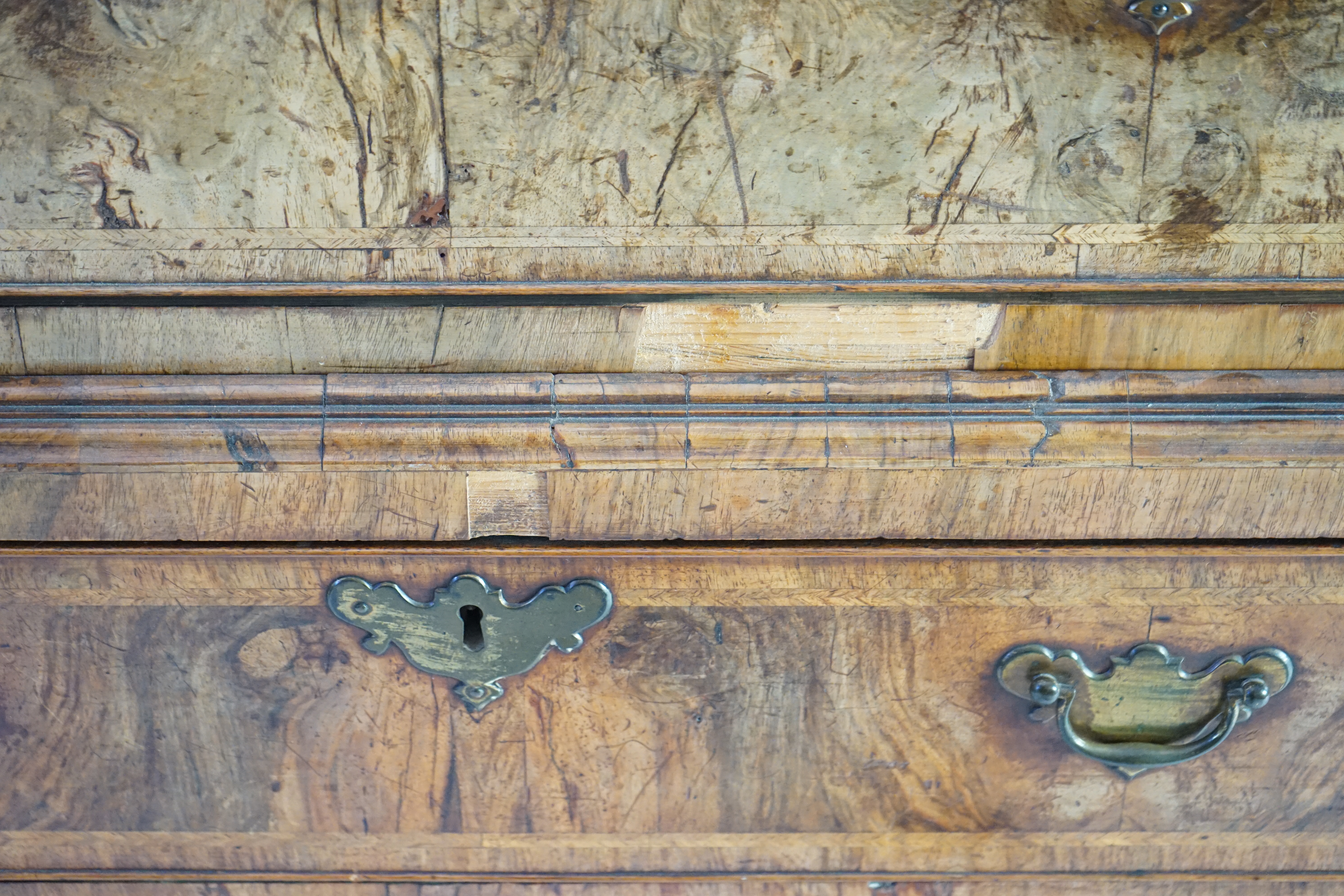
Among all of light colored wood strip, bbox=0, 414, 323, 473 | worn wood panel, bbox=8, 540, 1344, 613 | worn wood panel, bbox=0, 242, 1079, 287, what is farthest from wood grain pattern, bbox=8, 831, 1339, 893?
worn wood panel, bbox=0, 242, 1079, 287

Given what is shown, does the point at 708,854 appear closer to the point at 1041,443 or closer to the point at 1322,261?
the point at 1041,443

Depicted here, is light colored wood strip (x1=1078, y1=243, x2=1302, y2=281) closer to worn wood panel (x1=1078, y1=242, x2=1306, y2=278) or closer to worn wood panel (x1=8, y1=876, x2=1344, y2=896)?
worn wood panel (x1=1078, y1=242, x2=1306, y2=278)

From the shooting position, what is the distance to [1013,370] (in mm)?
532

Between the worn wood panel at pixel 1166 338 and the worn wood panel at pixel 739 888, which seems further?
the worn wood panel at pixel 739 888

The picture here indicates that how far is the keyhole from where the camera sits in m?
0.60

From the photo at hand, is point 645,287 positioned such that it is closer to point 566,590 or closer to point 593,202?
point 593,202

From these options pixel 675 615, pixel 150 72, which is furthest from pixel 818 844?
pixel 150 72

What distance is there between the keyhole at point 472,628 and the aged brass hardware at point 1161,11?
1.78 ft

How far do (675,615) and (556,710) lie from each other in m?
0.11

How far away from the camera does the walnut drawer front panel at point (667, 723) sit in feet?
1.93

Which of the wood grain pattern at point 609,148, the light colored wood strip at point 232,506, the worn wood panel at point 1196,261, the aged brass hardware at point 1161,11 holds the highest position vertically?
the aged brass hardware at point 1161,11

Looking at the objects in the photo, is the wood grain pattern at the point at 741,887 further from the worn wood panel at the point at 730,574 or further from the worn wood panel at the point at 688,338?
the worn wood panel at the point at 688,338

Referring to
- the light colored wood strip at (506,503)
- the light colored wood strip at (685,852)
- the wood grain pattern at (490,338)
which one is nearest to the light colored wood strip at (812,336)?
the wood grain pattern at (490,338)

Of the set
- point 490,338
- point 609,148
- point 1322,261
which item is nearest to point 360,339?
point 490,338
